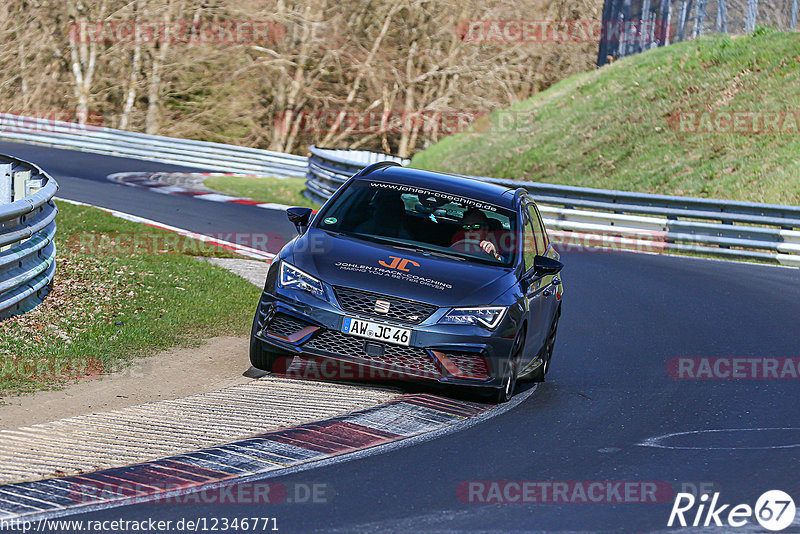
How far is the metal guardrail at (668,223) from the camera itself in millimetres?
20328

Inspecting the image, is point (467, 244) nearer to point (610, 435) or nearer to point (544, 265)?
point (544, 265)

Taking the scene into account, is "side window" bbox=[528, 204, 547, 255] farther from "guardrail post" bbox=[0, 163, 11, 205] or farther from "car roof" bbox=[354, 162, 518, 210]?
"guardrail post" bbox=[0, 163, 11, 205]

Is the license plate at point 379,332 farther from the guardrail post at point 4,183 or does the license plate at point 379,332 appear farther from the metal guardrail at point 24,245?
the guardrail post at point 4,183

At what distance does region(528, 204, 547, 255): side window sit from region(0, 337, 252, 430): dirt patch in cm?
268

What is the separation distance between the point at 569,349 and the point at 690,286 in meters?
5.45

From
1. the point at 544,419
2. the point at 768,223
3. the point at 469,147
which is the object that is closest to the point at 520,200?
the point at 544,419

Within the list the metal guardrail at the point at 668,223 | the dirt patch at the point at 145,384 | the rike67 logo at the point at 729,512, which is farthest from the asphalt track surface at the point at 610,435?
the metal guardrail at the point at 668,223

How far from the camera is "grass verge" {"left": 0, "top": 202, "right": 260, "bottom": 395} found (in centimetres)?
900

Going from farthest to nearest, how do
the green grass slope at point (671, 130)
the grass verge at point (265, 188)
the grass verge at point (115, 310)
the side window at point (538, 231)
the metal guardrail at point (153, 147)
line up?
the metal guardrail at point (153, 147) → the green grass slope at point (671, 130) → the grass verge at point (265, 188) → the side window at point (538, 231) → the grass verge at point (115, 310)

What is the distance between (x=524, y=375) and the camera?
367 inches

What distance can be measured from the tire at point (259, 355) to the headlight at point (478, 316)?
4.50ft

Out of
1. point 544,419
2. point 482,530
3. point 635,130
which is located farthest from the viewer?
point 635,130

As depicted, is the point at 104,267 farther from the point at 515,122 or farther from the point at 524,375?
the point at 515,122

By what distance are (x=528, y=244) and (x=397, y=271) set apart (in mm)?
1607
